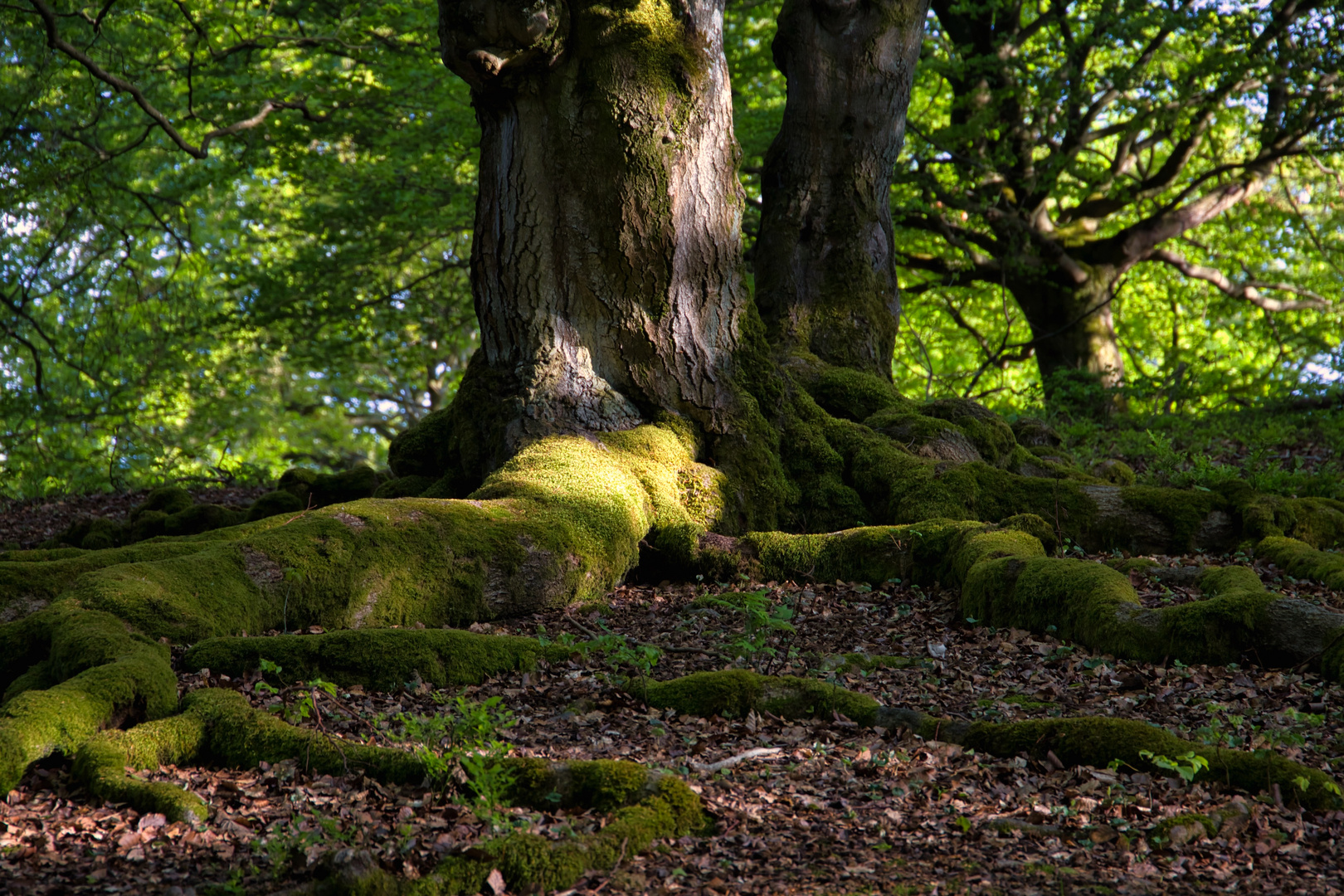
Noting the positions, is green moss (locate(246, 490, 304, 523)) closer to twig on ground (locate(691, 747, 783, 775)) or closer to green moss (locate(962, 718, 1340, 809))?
twig on ground (locate(691, 747, 783, 775))

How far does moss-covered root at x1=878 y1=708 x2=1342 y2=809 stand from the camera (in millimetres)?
3350

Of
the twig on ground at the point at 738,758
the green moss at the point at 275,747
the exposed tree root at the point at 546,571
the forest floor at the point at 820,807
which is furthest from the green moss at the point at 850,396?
the green moss at the point at 275,747

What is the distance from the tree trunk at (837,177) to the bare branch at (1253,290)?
887 cm

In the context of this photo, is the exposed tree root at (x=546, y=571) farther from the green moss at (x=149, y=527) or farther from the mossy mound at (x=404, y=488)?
the green moss at (x=149, y=527)

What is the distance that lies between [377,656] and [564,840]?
6.17 ft

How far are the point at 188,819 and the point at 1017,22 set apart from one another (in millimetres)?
15299

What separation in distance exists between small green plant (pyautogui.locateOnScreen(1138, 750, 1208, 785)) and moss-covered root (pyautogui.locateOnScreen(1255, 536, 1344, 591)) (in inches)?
116

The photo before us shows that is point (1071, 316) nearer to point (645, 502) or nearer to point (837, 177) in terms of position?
point (837, 177)

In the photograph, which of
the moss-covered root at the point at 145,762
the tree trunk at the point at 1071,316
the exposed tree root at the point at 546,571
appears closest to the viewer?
the moss-covered root at the point at 145,762

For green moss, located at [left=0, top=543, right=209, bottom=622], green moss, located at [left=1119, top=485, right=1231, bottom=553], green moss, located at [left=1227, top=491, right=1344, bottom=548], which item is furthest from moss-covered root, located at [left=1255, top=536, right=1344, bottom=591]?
green moss, located at [left=0, top=543, right=209, bottom=622]

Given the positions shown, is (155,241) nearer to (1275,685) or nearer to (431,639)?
(431,639)

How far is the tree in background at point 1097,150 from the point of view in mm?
12312

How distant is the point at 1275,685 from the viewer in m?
4.43

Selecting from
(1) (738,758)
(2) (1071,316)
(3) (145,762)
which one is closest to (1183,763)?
(1) (738,758)
